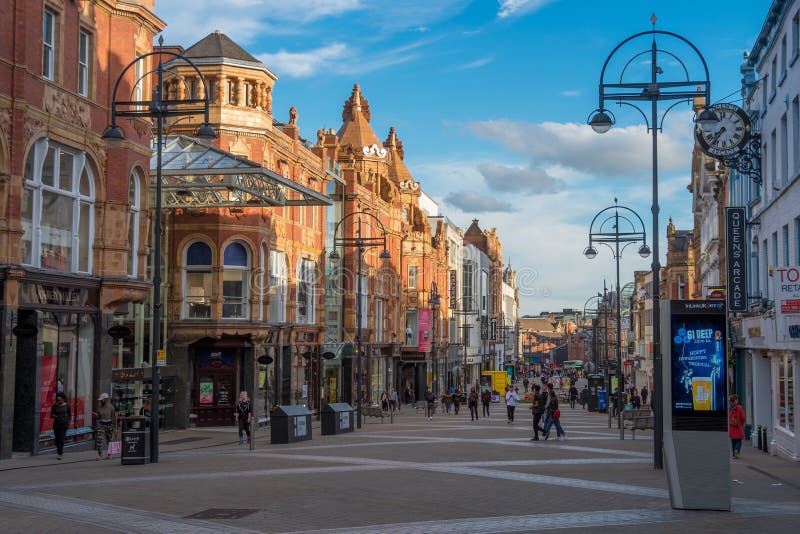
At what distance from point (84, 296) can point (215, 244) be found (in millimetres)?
12549

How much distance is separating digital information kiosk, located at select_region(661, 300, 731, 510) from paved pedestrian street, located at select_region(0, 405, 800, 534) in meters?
0.45

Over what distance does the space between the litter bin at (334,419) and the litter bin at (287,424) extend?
2.82 metres

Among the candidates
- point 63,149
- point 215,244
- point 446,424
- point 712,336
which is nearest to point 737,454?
point 712,336

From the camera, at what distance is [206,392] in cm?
3934

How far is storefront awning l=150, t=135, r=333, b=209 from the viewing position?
107 feet

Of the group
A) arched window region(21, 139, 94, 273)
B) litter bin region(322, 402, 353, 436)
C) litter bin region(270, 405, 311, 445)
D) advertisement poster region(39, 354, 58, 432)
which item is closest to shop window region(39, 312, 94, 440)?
advertisement poster region(39, 354, 58, 432)

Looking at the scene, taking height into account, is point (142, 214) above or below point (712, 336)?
above

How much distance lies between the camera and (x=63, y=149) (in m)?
25.4

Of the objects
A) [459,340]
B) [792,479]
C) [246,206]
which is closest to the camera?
[792,479]

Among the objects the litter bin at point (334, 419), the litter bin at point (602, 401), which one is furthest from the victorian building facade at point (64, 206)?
the litter bin at point (602, 401)

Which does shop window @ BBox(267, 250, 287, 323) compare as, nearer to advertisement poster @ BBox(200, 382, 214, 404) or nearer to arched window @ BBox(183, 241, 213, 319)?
arched window @ BBox(183, 241, 213, 319)

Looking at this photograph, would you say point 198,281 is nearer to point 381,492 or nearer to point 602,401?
point 381,492

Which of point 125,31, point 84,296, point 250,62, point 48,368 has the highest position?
point 250,62

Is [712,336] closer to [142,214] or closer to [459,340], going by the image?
[142,214]
